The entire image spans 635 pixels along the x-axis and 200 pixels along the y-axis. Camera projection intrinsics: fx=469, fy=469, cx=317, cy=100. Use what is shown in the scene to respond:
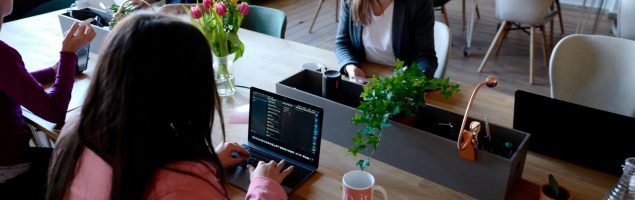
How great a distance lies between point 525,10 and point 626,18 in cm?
62

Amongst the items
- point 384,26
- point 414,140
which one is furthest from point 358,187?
point 384,26

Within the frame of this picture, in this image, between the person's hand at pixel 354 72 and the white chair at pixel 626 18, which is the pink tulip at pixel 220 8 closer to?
the person's hand at pixel 354 72

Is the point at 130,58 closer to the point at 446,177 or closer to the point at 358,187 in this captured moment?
the point at 358,187

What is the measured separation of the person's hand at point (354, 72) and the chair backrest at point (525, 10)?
2.03 m

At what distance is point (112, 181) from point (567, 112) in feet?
3.53

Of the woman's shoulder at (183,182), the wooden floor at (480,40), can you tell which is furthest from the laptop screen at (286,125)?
the wooden floor at (480,40)

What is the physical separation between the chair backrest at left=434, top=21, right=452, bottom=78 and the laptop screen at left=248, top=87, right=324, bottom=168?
96 cm

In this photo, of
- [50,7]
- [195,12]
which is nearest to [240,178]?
Answer: [195,12]

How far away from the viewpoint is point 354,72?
69.4 inches

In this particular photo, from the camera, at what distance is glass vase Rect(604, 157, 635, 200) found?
98 cm

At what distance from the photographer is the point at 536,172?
1.25m

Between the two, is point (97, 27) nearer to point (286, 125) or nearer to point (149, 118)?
point (286, 125)

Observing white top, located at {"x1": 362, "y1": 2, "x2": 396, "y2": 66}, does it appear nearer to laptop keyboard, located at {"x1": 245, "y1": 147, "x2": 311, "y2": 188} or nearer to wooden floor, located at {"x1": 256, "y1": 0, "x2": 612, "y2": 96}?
laptop keyboard, located at {"x1": 245, "y1": 147, "x2": 311, "y2": 188}

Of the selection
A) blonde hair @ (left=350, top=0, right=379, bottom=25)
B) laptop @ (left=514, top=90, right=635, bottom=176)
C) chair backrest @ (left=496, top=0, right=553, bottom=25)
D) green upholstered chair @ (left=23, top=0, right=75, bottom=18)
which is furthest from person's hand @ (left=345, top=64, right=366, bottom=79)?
green upholstered chair @ (left=23, top=0, right=75, bottom=18)
